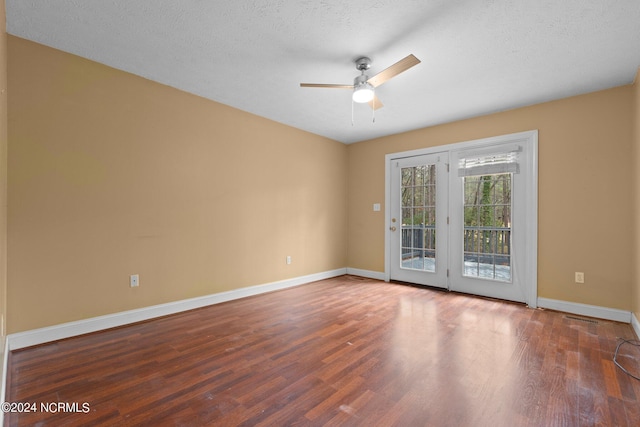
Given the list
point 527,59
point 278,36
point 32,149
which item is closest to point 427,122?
point 527,59

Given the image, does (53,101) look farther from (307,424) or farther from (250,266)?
(307,424)

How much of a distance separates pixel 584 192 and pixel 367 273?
3239 millimetres

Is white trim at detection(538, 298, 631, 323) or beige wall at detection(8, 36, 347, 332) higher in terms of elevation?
beige wall at detection(8, 36, 347, 332)

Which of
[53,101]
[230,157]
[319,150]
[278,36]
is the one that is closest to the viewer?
[278,36]

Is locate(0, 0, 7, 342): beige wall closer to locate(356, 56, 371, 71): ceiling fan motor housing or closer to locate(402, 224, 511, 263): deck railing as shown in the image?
locate(356, 56, 371, 71): ceiling fan motor housing

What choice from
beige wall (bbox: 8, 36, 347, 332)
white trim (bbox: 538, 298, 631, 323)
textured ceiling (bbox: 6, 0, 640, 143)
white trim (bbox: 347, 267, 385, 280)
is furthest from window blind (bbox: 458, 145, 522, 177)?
beige wall (bbox: 8, 36, 347, 332)

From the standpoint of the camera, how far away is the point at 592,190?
11.1 feet

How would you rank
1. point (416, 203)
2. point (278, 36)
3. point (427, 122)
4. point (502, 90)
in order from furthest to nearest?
point (416, 203)
point (427, 122)
point (502, 90)
point (278, 36)

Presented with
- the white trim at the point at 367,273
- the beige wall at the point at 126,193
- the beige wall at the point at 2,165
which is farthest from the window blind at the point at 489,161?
the beige wall at the point at 2,165

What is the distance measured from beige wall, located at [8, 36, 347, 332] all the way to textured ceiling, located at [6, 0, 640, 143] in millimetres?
309

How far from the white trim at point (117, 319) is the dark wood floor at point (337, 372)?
3.8 inches

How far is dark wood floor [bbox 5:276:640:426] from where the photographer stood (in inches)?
66.0

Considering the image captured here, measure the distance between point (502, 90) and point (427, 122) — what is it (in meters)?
1.21

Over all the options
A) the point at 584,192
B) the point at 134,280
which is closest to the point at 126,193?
the point at 134,280
